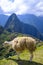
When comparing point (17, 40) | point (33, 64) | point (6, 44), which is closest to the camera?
point (33, 64)

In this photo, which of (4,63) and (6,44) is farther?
(6,44)

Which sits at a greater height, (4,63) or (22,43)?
(22,43)

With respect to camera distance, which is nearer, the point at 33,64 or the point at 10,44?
the point at 33,64

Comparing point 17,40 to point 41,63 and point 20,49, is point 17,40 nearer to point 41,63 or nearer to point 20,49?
point 20,49

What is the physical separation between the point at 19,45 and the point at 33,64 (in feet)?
7.01

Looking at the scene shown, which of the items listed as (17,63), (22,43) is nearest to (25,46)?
(22,43)

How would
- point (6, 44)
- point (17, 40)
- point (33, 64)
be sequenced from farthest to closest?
point (6, 44)
point (17, 40)
point (33, 64)

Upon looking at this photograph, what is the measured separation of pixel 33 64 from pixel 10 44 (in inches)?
130

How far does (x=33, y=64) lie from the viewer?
16.6 m

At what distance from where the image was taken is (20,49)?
18062 millimetres

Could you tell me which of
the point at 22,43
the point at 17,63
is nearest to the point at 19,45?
the point at 22,43

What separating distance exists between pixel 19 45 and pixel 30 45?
1048mm

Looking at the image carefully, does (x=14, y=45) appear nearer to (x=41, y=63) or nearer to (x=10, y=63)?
(x=10, y=63)

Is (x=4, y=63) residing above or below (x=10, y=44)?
below
